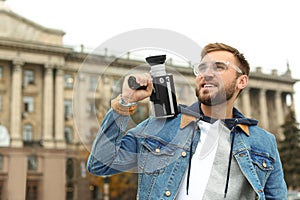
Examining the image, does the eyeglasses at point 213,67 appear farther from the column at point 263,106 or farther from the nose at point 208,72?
the column at point 263,106

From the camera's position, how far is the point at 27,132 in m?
43.4

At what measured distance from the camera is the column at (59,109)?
1702 inches

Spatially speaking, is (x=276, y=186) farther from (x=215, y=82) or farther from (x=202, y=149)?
(x=215, y=82)

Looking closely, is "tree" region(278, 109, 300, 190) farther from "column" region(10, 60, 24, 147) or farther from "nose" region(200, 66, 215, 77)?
"nose" region(200, 66, 215, 77)

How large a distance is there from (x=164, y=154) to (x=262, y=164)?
48 cm

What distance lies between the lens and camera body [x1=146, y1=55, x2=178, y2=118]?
2012 millimetres

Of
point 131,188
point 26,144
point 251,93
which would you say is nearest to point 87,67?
point 131,188

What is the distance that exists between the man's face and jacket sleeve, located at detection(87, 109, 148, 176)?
339mm

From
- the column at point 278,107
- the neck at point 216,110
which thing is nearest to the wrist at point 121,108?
the neck at point 216,110

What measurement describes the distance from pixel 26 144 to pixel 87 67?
4132 centimetres

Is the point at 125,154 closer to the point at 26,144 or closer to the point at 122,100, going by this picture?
the point at 122,100

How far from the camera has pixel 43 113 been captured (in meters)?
43.8

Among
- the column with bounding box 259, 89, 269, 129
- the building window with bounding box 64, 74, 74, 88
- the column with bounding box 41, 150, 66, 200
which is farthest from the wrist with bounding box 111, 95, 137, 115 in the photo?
the column with bounding box 259, 89, 269, 129

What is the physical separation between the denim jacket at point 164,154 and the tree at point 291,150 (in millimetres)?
41922
